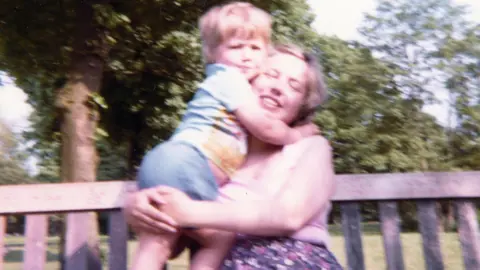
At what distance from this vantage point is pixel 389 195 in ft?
6.89

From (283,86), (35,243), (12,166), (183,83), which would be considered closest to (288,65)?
(283,86)

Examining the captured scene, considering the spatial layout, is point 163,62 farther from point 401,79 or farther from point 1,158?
point 1,158

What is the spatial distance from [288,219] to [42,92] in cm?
930

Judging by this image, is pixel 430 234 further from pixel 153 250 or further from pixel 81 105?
pixel 81 105

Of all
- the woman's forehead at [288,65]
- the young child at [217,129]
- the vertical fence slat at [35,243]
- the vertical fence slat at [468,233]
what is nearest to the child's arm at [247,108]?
the young child at [217,129]

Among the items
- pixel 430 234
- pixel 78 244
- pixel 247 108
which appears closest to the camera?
pixel 247 108

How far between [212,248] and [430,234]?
963 millimetres

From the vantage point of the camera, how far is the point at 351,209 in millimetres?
2143

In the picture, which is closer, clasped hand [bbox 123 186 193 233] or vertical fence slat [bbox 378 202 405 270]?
clasped hand [bbox 123 186 193 233]

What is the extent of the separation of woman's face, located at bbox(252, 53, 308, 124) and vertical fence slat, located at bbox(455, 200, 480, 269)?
0.84 m

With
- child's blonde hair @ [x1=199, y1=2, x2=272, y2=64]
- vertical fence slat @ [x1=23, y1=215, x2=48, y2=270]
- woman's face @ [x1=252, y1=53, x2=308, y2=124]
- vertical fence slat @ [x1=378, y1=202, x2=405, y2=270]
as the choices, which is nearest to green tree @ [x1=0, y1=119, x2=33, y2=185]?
vertical fence slat @ [x1=23, y1=215, x2=48, y2=270]

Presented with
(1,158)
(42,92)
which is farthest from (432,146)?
(1,158)

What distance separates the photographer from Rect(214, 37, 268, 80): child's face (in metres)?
1.85

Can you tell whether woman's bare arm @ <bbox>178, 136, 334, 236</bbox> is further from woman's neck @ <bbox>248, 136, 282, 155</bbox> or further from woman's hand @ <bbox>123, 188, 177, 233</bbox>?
woman's neck @ <bbox>248, 136, 282, 155</bbox>
